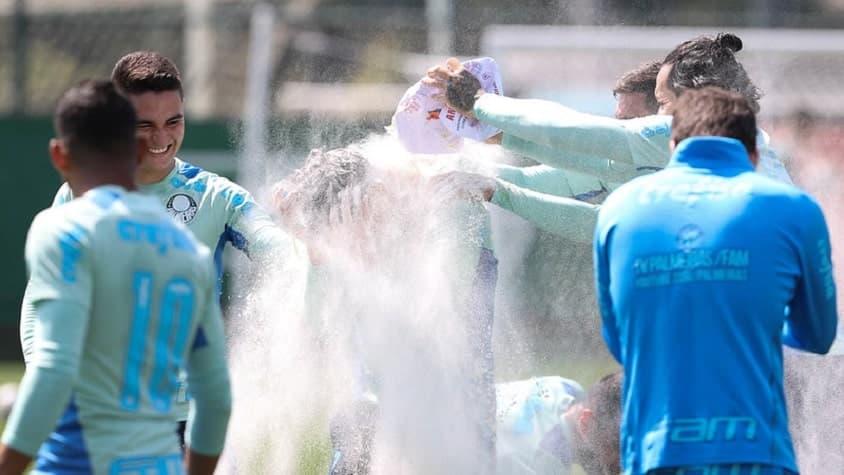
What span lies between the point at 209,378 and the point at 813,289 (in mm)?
1481

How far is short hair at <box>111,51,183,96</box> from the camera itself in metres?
4.51

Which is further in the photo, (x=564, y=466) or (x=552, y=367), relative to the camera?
(x=552, y=367)

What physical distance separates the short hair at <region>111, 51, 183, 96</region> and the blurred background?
2.50m

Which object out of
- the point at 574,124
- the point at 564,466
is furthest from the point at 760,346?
the point at 564,466

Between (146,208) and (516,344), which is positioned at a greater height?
(146,208)

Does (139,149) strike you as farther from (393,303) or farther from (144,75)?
(393,303)

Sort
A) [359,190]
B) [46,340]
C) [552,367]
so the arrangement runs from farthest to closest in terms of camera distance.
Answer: [552,367] → [359,190] → [46,340]

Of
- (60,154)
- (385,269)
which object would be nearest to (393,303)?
(385,269)

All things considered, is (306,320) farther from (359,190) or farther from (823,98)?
(823,98)

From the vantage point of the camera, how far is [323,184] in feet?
15.9

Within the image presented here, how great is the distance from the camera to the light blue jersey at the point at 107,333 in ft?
9.27

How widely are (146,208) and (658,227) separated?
123cm

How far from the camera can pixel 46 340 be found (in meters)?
2.82

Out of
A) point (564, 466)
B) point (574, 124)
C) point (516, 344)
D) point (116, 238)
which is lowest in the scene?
point (564, 466)
